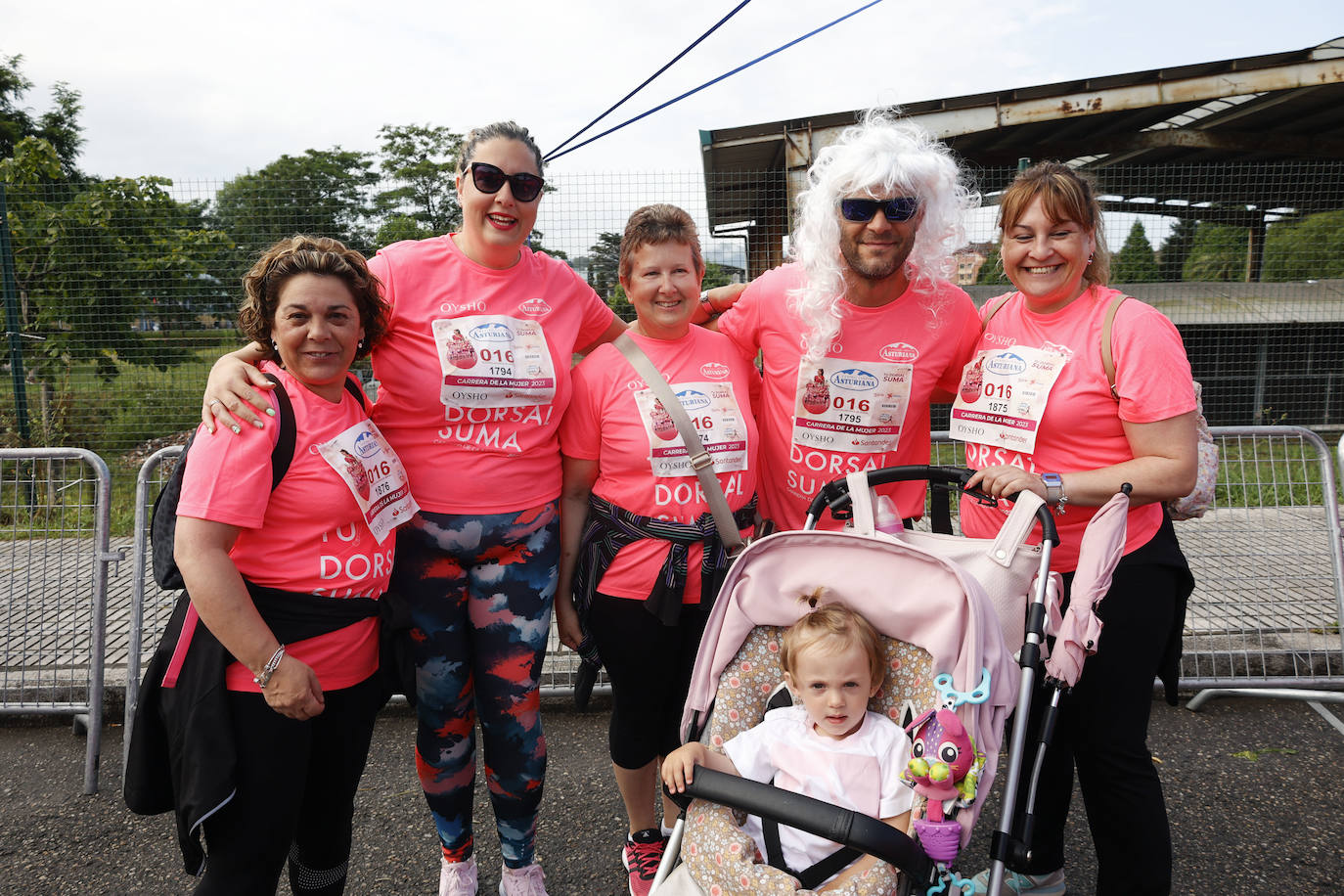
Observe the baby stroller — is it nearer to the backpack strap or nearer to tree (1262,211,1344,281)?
the backpack strap

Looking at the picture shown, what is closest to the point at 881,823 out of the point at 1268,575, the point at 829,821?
the point at 829,821

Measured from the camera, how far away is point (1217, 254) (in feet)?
43.9

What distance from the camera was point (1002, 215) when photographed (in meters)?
2.32

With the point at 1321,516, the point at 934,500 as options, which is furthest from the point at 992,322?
the point at 1321,516

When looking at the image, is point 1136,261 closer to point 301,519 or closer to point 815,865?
point 815,865

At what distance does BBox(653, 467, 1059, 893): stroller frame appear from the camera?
1558 mm

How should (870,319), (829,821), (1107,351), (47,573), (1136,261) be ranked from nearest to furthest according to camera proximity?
(829,821)
(1107,351)
(870,319)
(47,573)
(1136,261)

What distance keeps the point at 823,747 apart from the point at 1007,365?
1.22 meters

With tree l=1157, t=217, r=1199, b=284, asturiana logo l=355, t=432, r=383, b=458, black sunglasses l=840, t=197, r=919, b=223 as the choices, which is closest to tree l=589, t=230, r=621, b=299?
black sunglasses l=840, t=197, r=919, b=223

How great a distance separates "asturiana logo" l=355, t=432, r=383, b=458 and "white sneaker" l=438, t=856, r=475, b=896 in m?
1.45

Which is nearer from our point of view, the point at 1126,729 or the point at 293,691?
the point at 293,691

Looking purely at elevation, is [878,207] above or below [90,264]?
below

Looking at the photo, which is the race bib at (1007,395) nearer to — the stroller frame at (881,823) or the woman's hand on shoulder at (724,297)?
the stroller frame at (881,823)

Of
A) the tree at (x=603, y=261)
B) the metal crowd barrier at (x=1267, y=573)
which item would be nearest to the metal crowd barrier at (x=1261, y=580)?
the metal crowd barrier at (x=1267, y=573)
